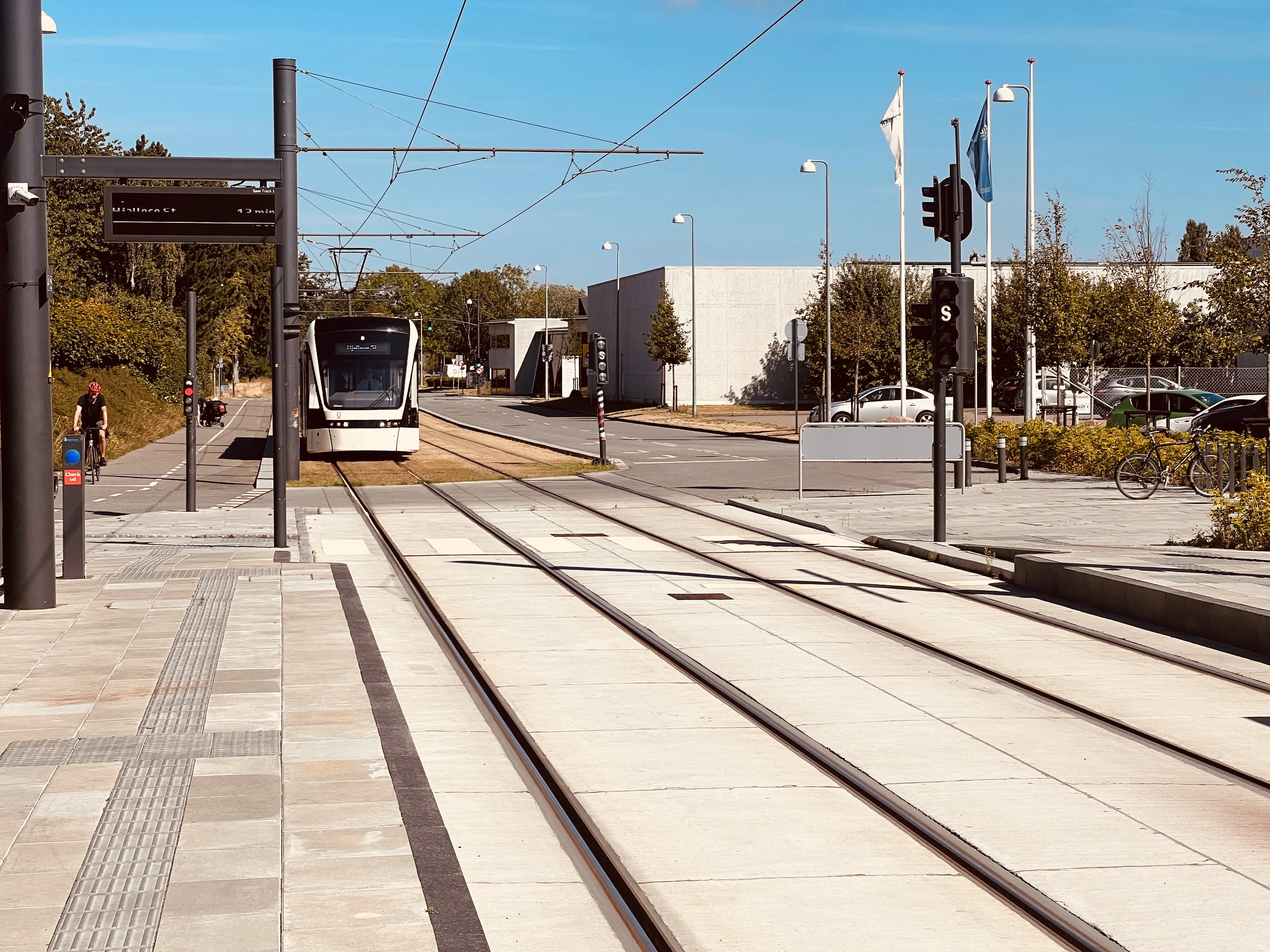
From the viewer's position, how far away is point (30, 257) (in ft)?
40.5

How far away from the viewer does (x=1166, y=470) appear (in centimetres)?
2466

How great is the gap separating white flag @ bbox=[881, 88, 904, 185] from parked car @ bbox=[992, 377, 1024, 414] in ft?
79.6

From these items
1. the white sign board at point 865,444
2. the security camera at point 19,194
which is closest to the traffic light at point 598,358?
the white sign board at point 865,444

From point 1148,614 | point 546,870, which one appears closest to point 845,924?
point 546,870

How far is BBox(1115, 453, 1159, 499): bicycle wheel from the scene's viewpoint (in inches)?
946

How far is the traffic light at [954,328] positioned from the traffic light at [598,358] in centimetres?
1926

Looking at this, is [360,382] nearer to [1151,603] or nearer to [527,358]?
[1151,603]

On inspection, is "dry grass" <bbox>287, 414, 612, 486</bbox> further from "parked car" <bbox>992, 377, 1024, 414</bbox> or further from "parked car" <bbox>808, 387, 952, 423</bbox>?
"parked car" <bbox>992, 377, 1024, 414</bbox>

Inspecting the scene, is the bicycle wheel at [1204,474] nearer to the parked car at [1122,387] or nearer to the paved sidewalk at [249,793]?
the paved sidewalk at [249,793]

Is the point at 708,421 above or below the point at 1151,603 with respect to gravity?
above

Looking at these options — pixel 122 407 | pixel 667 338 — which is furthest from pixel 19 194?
pixel 667 338

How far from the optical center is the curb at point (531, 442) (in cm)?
3709

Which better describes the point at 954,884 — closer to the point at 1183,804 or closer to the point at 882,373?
the point at 1183,804

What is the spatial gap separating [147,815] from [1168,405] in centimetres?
3991
